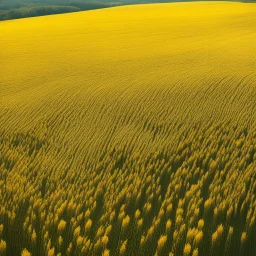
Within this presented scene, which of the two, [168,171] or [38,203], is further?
[168,171]

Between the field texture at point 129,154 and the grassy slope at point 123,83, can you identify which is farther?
the grassy slope at point 123,83

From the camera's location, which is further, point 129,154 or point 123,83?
point 123,83

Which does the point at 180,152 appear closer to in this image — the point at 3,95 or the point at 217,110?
the point at 217,110

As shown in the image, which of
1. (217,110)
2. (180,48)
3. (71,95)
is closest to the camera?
(217,110)

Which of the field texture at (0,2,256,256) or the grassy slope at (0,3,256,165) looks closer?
the field texture at (0,2,256,256)

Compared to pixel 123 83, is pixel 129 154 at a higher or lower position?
lower

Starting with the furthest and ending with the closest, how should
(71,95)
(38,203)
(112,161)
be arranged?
(71,95)
(112,161)
(38,203)

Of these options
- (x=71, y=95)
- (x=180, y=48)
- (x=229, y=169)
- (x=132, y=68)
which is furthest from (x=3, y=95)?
(x=180, y=48)
